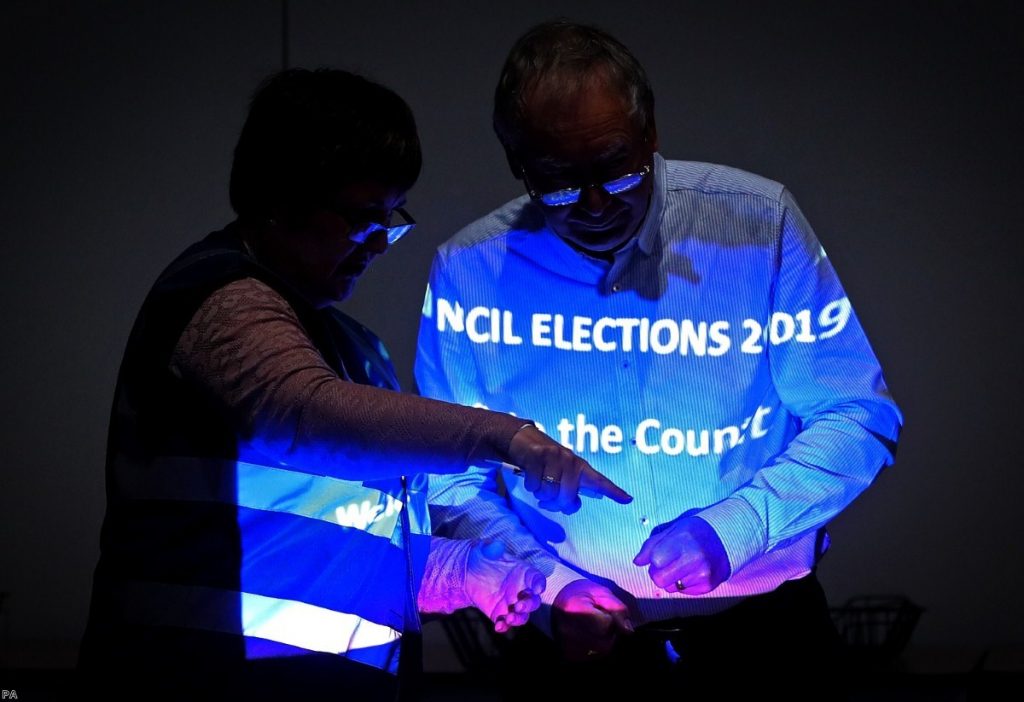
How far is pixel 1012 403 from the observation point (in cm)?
332

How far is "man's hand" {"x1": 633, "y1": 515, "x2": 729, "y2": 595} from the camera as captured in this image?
168cm

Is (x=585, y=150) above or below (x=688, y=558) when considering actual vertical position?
above

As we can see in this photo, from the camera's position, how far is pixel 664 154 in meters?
3.19

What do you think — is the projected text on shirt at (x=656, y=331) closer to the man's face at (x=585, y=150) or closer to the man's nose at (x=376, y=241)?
the man's face at (x=585, y=150)

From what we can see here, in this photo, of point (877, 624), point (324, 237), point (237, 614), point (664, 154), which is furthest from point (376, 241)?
point (877, 624)

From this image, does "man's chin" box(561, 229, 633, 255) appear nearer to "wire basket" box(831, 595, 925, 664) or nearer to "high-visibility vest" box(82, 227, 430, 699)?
"high-visibility vest" box(82, 227, 430, 699)

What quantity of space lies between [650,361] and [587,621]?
50 centimetres

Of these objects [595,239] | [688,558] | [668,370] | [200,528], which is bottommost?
[688,558]

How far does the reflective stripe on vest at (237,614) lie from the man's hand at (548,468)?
1.31ft

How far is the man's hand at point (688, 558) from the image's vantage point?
5.52 feet

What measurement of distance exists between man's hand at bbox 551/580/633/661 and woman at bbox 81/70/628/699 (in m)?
0.10

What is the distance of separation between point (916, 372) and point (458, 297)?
1865 millimetres

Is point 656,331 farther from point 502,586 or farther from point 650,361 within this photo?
point 502,586

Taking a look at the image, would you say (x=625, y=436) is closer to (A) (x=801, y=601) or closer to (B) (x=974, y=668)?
(A) (x=801, y=601)
